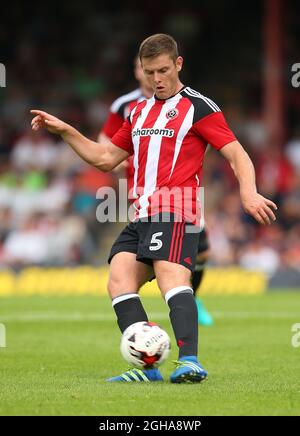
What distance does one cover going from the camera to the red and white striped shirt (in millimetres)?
7074

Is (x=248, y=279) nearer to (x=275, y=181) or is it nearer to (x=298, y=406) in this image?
(x=275, y=181)

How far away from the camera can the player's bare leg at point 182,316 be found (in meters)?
6.78

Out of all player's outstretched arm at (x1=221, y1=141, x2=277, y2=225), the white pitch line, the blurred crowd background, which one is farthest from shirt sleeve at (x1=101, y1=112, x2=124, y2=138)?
the blurred crowd background

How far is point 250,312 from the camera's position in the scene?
1299cm

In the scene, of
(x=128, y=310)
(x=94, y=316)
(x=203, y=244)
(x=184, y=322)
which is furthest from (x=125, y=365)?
(x=94, y=316)

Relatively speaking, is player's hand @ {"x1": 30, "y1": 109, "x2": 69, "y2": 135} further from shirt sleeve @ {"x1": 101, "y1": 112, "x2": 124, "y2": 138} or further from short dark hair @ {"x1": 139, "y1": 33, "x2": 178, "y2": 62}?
shirt sleeve @ {"x1": 101, "y1": 112, "x2": 124, "y2": 138}

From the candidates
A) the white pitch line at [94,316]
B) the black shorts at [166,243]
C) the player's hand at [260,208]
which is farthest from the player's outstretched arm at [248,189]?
the white pitch line at [94,316]

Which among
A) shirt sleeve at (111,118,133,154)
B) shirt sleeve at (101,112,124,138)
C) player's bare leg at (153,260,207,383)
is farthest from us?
shirt sleeve at (101,112,124,138)

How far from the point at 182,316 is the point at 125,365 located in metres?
1.39

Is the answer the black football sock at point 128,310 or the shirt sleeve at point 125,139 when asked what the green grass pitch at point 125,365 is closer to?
the black football sock at point 128,310

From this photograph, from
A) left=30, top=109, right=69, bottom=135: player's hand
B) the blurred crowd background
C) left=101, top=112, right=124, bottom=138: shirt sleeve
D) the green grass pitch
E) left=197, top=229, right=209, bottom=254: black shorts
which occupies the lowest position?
the green grass pitch

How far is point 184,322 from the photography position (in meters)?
6.88

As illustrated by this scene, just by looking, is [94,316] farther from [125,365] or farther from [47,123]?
[47,123]

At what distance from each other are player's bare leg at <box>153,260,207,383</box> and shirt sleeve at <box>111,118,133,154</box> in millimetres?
986
